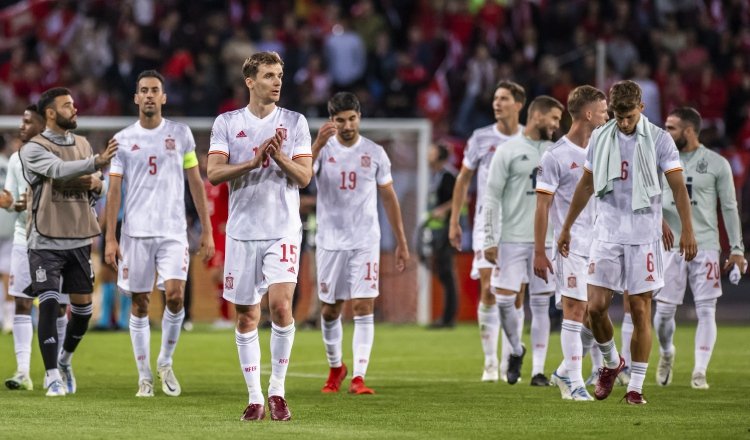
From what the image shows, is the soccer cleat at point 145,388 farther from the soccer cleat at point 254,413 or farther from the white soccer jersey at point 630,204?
the white soccer jersey at point 630,204

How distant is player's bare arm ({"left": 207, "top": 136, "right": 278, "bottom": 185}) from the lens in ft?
29.6

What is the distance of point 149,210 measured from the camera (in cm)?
1152

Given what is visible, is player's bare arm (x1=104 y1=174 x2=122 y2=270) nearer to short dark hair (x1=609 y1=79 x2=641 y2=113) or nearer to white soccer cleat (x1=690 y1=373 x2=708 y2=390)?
short dark hair (x1=609 y1=79 x2=641 y2=113)

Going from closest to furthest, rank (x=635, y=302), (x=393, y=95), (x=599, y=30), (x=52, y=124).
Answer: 1. (x=635, y=302)
2. (x=52, y=124)
3. (x=393, y=95)
4. (x=599, y=30)

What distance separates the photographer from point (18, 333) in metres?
12.2

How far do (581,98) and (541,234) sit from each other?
3.88ft

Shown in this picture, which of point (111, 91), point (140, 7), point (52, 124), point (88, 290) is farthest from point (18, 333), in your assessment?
point (140, 7)

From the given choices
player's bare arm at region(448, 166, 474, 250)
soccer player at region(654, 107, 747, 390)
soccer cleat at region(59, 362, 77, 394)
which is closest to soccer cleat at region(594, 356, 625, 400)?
soccer player at region(654, 107, 747, 390)

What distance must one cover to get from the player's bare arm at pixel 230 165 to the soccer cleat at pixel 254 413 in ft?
5.10

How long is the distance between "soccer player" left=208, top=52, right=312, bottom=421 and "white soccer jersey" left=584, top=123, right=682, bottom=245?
2.49 metres

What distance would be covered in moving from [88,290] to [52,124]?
1443 millimetres

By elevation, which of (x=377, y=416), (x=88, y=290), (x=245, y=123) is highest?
(x=245, y=123)

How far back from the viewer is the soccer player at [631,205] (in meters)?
10.3

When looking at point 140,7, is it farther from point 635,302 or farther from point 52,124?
point 635,302
